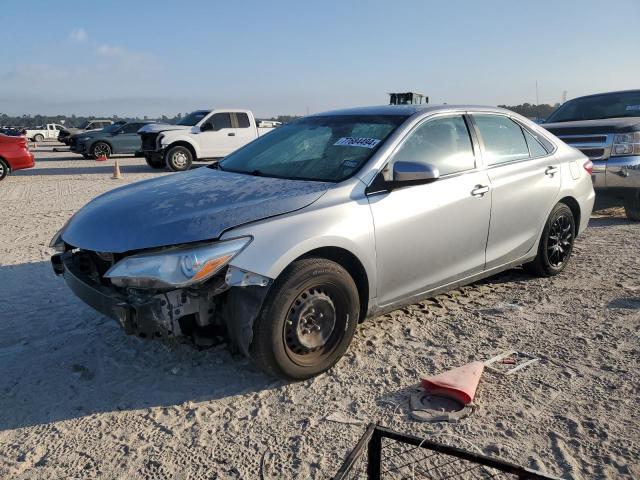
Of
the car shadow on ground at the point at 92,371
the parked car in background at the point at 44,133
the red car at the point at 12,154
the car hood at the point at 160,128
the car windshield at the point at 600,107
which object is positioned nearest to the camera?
the car shadow on ground at the point at 92,371

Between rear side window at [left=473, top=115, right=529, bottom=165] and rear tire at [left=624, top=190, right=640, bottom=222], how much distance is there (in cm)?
412

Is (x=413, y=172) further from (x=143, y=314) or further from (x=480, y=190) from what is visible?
(x=143, y=314)

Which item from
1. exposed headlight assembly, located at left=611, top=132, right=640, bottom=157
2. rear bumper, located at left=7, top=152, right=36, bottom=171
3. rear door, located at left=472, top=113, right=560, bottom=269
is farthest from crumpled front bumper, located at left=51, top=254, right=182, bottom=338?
rear bumper, located at left=7, top=152, right=36, bottom=171

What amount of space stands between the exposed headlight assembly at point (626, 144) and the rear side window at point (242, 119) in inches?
453

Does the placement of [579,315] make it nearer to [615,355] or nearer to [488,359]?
[615,355]

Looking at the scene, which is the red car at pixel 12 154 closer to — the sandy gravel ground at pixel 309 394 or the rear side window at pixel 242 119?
the rear side window at pixel 242 119

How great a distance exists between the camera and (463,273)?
4.23 meters

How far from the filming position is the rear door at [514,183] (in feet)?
14.5

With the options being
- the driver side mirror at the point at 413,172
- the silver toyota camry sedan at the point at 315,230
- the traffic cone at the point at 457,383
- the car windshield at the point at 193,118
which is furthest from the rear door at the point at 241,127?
the traffic cone at the point at 457,383

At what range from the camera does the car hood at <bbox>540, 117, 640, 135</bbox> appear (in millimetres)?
7699

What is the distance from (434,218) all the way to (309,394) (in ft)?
4.99

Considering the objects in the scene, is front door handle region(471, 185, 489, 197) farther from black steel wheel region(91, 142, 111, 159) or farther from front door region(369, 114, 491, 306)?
black steel wheel region(91, 142, 111, 159)

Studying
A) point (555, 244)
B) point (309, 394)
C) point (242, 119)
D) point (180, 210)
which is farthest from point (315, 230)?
point (242, 119)

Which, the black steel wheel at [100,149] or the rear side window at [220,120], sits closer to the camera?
the rear side window at [220,120]
